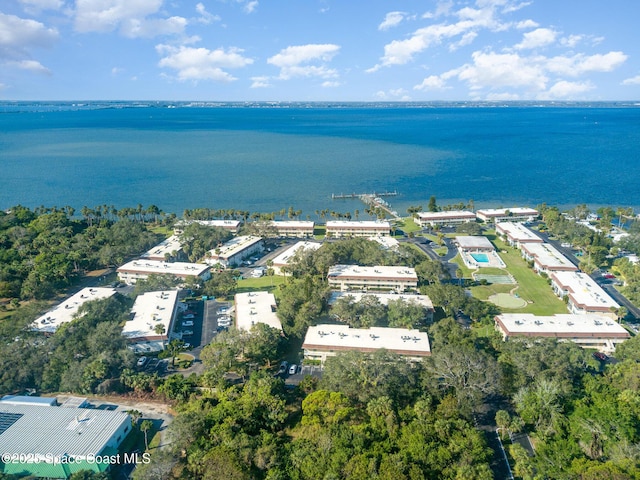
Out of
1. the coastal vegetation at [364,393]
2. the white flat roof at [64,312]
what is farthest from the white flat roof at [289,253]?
the white flat roof at [64,312]

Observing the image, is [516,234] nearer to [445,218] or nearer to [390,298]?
[445,218]

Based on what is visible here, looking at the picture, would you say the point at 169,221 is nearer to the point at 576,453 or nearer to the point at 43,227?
the point at 43,227

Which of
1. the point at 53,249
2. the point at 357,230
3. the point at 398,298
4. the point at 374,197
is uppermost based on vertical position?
the point at 53,249

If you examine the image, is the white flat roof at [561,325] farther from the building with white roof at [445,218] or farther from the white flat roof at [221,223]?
the white flat roof at [221,223]

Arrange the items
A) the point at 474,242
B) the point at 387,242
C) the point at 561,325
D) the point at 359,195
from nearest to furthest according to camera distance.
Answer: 1. the point at 561,325
2. the point at 387,242
3. the point at 474,242
4. the point at 359,195

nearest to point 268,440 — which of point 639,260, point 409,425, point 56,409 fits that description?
point 409,425

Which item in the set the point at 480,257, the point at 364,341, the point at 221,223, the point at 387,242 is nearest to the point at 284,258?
the point at 387,242

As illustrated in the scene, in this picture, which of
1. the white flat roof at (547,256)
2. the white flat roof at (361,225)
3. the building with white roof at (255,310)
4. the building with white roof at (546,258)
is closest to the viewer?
the building with white roof at (255,310)
